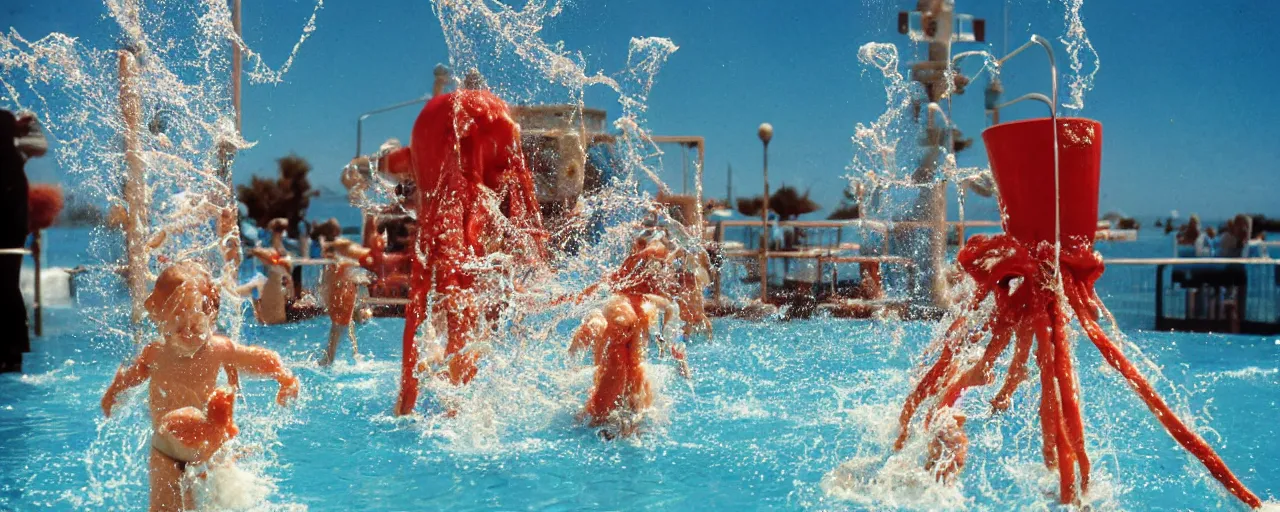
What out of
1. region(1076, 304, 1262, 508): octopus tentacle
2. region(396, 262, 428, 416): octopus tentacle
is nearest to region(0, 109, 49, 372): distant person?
region(396, 262, 428, 416): octopus tentacle

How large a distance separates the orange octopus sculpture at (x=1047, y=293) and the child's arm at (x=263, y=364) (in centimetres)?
209

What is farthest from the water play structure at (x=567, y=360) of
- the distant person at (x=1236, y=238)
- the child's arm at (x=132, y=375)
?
the distant person at (x=1236, y=238)

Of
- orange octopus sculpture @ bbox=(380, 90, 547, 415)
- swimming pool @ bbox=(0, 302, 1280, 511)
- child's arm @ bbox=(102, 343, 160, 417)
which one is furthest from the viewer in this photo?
orange octopus sculpture @ bbox=(380, 90, 547, 415)

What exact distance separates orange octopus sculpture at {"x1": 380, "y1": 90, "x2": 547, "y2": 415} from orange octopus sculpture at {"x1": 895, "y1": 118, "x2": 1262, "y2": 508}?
7.90 feet

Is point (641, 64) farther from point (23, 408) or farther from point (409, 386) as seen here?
point (23, 408)

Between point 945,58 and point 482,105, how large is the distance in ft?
26.6

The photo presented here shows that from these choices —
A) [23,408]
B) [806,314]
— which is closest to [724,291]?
[806,314]

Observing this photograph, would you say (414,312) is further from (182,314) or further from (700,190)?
(700,190)

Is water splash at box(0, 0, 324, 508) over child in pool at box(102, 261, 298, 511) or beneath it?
over

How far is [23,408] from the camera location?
5.39 metres

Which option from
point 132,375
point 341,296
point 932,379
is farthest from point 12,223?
point 932,379

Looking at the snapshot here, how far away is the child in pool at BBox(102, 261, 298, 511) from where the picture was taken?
2.69 m

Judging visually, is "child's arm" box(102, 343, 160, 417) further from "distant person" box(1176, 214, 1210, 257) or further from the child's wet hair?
"distant person" box(1176, 214, 1210, 257)

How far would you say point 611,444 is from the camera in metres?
4.43
